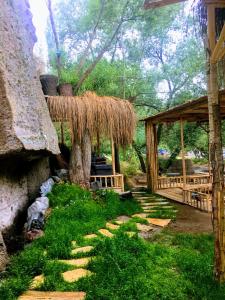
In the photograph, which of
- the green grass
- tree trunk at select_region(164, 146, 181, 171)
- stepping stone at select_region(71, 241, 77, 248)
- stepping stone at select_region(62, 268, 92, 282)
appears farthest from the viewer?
tree trunk at select_region(164, 146, 181, 171)

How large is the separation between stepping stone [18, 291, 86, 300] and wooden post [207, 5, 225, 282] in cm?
164

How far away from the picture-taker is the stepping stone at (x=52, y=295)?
10.9 feet

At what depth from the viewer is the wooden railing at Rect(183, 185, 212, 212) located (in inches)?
339

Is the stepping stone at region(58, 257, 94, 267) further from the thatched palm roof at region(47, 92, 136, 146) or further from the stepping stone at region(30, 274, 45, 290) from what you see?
the thatched palm roof at region(47, 92, 136, 146)

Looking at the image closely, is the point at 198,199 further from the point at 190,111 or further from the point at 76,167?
the point at 76,167

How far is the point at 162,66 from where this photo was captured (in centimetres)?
1669

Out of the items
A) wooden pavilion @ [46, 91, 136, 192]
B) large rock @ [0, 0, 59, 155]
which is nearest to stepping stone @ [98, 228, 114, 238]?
large rock @ [0, 0, 59, 155]

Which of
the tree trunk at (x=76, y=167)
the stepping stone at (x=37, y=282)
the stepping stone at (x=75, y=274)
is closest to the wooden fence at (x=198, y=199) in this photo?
the tree trunk at (x=76, y=167)

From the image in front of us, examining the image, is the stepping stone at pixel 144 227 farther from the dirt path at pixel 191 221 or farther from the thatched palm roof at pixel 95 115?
the thatched palm roof at pixel 95 115

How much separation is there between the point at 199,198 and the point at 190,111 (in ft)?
8.11

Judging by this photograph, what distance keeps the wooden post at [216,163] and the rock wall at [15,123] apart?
101 inches

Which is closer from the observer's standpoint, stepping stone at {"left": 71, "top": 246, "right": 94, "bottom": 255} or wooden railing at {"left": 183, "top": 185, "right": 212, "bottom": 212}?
stepping stone at {"left": 71, "top": 246, "right": 94, "bottom": 255}

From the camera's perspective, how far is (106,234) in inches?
231

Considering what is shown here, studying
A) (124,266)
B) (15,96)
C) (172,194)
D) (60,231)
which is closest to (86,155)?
(172,194)
